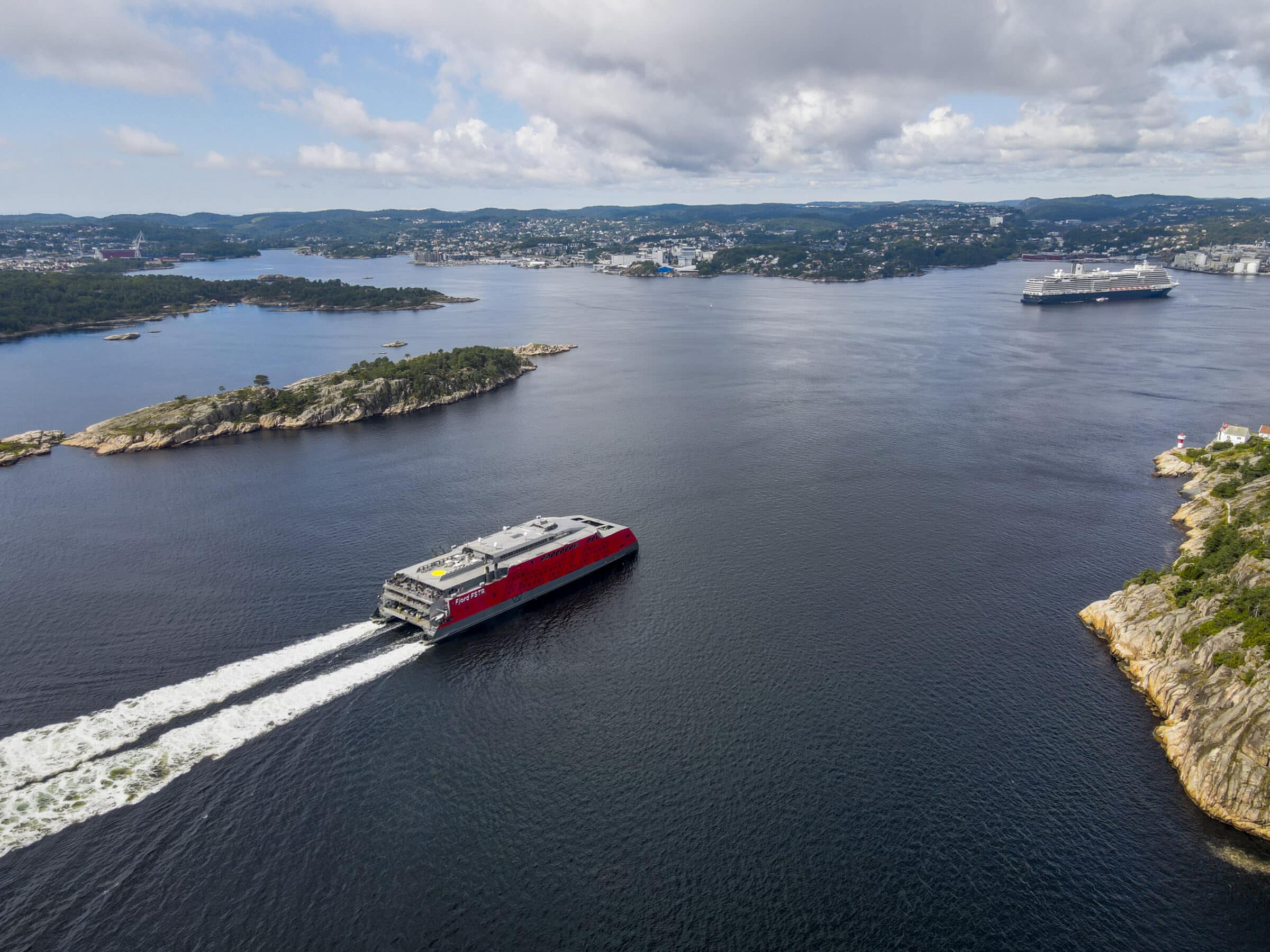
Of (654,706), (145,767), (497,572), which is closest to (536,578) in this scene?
(497,572)

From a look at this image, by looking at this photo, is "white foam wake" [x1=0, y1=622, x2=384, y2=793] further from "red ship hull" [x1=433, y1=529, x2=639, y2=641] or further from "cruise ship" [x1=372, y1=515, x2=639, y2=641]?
"red ship hull" [x1=433, y1=529, x2=639, y2=641]

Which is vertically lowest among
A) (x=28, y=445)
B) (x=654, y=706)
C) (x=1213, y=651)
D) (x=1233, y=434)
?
(x=654, y=706)

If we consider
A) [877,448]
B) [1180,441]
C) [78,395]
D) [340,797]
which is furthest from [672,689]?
[78,395]

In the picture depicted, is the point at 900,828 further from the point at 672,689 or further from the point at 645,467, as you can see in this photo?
the point at 645,467

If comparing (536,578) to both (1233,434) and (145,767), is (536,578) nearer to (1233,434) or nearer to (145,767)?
(145,767)

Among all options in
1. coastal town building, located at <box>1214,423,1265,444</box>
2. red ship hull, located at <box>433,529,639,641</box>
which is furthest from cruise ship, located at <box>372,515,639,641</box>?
coastal town building, located at <box>1214,423,1265,444</box>
